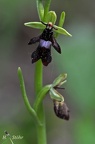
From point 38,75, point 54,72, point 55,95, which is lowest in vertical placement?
point 54,72

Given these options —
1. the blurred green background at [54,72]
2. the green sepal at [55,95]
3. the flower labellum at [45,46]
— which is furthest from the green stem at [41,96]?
the blurred green background at [54,72]

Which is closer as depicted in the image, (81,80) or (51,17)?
(51,17)

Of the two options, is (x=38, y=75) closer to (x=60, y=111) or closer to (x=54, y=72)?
(x=60, y=111)

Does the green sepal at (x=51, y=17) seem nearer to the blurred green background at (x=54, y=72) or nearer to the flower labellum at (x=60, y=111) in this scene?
the flower labellum at (x=60, y=111)

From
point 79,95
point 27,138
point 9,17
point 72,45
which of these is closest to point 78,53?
point 72,45

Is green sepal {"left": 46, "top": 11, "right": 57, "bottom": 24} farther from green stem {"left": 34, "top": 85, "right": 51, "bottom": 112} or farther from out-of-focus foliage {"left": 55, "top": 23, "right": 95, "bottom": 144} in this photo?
out-of-focus foliage {"left": 55, "top": 23, "right": 95, "bottom": 144}

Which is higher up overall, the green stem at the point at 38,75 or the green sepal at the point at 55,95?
the green stem at the point at 38,75

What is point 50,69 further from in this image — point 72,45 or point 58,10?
point 72,45

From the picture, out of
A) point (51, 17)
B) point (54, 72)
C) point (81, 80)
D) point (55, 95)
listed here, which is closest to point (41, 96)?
point (55, 95)

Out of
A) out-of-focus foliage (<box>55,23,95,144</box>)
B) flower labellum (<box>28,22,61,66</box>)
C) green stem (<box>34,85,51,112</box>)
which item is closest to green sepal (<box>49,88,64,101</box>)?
green stem (<box>34,85,51,112</box>)
